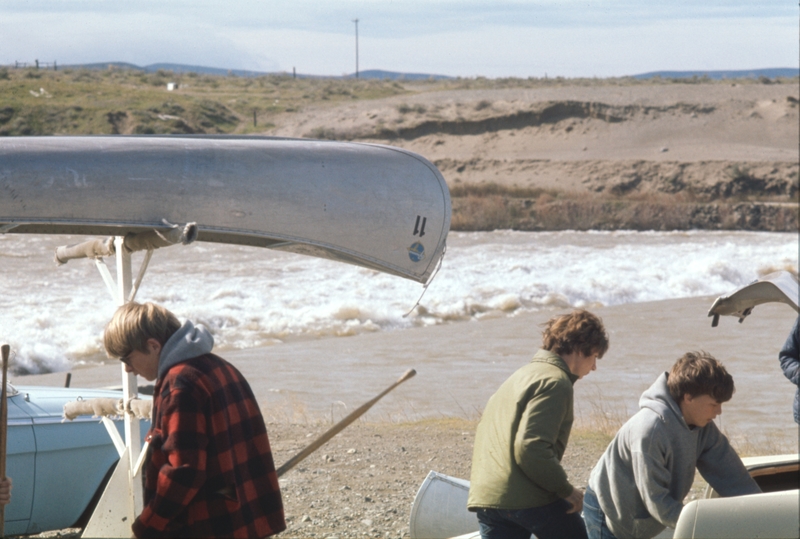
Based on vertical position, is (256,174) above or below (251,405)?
above

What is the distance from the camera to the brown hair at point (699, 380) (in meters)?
3.41

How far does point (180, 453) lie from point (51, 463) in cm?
299

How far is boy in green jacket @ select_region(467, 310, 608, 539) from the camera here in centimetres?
355

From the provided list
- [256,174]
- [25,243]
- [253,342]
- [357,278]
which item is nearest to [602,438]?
[256,174]

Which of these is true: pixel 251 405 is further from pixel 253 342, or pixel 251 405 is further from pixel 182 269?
pixel 182 269

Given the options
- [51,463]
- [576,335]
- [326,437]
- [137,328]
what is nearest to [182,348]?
[137,328]

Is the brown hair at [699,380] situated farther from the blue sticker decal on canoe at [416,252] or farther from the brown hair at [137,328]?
the brown hair at [137,328]

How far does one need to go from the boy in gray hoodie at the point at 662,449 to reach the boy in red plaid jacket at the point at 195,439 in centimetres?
132

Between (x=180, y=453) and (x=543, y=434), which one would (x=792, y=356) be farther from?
(x=180, y=453)

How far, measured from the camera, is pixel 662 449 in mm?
3381

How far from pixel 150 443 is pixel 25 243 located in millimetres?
24928

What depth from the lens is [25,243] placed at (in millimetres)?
25875

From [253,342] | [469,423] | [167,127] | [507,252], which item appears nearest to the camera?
[469,423]

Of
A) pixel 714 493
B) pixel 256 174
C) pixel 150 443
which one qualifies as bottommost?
pixel 714 493
